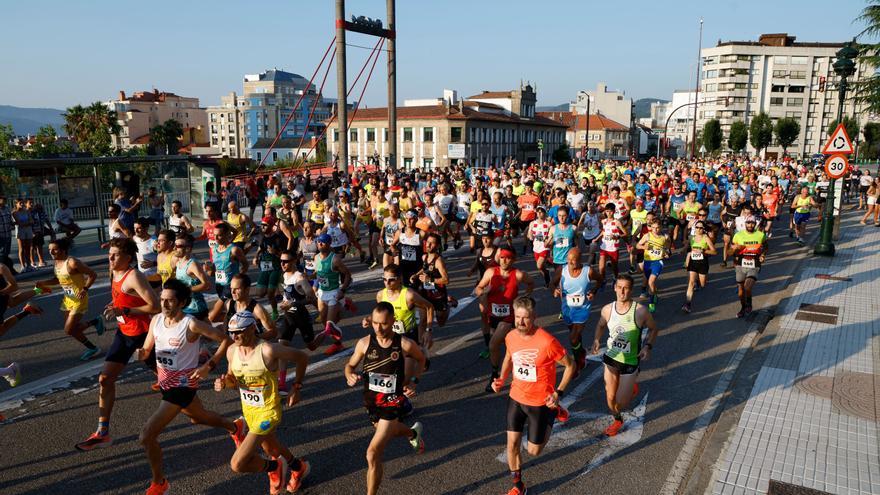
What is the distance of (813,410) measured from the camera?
21.5 feet

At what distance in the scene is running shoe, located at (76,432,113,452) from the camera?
5.54 metres

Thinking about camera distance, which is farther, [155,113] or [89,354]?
[155,113]

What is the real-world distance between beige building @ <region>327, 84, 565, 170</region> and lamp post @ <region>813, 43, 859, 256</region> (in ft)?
149

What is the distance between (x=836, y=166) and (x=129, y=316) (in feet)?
A: 50.4

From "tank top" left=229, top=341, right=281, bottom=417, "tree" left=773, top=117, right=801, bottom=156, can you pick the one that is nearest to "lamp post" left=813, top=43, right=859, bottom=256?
"tank top" left=229, top=341, right=281, bottom=417

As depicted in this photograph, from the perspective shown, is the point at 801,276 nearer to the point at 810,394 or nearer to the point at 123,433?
the point at 810,394

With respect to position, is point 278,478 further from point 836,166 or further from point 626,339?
point 836,166

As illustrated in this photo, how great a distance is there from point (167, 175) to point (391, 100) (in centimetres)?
1202

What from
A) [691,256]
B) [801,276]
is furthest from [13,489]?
[801,276]

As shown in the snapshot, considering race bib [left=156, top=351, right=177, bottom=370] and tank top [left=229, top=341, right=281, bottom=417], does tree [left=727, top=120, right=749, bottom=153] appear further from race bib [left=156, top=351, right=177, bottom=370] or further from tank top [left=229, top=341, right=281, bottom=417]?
race bib [left=156, top=351, right=177, bottom=370]

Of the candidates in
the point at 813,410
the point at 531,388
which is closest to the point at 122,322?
the point at 531,388

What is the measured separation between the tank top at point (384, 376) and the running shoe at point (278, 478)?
2.83 feet

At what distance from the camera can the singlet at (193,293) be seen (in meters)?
7.30

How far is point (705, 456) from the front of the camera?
5551 mm
